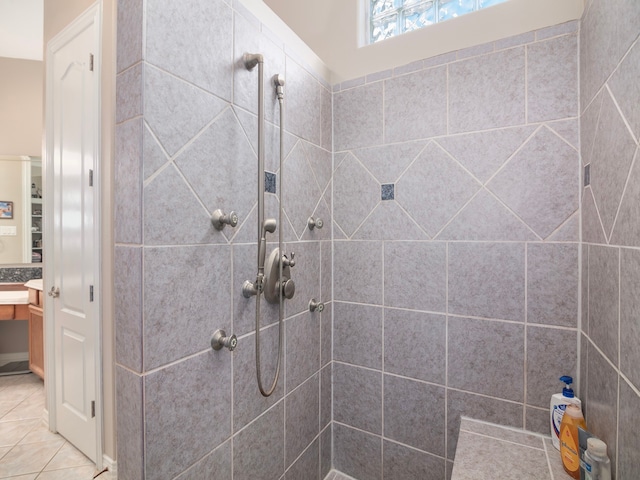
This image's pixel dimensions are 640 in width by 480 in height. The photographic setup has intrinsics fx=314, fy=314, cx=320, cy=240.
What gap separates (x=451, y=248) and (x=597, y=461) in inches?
31.5

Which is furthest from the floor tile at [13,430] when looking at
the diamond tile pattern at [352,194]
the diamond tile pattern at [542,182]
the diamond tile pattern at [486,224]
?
the diamond tile pattern at [542,182]

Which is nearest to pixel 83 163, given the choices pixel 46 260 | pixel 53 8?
pixel 46 260

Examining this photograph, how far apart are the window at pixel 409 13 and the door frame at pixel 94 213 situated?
4.48ft

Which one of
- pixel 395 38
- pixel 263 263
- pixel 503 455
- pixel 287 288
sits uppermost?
pixel 395 38

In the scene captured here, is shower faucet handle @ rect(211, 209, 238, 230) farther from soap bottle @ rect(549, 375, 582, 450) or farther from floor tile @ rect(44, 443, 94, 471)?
floor tile @ rect(44, 443, 94, 471)

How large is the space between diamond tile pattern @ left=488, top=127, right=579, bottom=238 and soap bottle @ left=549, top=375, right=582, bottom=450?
563mm

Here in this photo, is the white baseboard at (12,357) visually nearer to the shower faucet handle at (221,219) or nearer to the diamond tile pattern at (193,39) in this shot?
the shower faucet handle at (221,219)

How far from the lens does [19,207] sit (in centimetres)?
296

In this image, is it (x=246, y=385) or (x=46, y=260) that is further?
(x=46, y=260)

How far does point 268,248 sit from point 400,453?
1181 mm

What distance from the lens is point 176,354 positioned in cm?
90

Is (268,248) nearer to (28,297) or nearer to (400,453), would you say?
(400,453)

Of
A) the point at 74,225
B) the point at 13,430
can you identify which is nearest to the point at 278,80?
the point at 74,225

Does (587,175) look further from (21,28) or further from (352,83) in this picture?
(21,28)
